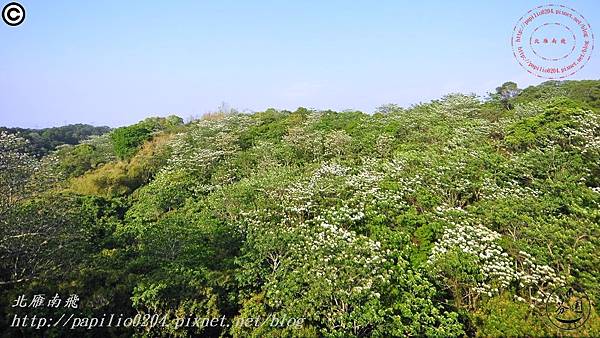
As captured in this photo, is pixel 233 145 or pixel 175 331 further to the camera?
pixel 233 145

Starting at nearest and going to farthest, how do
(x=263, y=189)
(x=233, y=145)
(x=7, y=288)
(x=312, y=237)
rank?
(x=7, y=288), (x=312, y=237), (x=263, y=189), (x=233, y=145)

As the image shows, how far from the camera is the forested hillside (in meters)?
10.6

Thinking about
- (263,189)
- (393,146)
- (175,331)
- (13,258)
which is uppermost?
(393,146)

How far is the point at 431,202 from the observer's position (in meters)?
15.9

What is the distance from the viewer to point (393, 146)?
25.0 metres

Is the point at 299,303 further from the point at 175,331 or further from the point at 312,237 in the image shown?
the point at 175,331

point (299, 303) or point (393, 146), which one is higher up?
point (393, 146)

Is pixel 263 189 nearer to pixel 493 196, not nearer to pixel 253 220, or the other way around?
pixel 253 220

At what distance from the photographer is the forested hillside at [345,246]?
10.6 metres

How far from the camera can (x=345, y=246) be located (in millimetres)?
11773

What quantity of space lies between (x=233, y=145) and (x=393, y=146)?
38.6 ft

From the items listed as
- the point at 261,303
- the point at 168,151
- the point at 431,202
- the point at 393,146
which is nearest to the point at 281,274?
the point at 261,303

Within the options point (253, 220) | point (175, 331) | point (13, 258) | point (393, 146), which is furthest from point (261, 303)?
point (393, 146)

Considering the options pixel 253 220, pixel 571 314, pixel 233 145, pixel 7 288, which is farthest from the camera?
pixel 233 145
